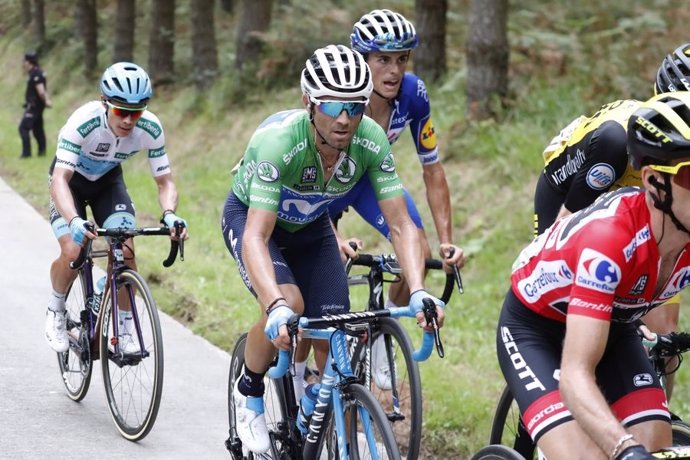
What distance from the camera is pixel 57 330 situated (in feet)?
23.5

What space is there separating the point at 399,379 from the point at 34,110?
17734 millimetres

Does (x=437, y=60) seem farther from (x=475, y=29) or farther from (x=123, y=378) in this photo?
(x=123, y=378)

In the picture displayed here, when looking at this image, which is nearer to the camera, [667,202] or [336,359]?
[667,202]

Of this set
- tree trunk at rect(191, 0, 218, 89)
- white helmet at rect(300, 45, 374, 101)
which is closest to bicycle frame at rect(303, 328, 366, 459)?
white helmet at rect(300, 45, 374, 101)

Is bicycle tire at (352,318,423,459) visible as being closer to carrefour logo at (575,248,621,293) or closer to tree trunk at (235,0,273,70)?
carrefour logo at (575,248,621,293)

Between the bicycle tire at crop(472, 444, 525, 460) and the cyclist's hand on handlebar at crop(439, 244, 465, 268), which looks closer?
the bicycle tire at crop(472, 444, 525, 460)

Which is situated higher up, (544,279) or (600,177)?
(600,177)

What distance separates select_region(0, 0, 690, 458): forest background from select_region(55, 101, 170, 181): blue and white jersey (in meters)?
1.79

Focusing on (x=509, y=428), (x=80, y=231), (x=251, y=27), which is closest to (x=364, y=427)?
(x=509, y=428)

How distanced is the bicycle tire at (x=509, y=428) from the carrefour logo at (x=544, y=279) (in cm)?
87

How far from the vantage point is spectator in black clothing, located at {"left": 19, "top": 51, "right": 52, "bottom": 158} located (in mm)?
21609

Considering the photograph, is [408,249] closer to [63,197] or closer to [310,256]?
[310,256]

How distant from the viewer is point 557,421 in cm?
348

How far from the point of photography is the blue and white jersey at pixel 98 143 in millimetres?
6812
